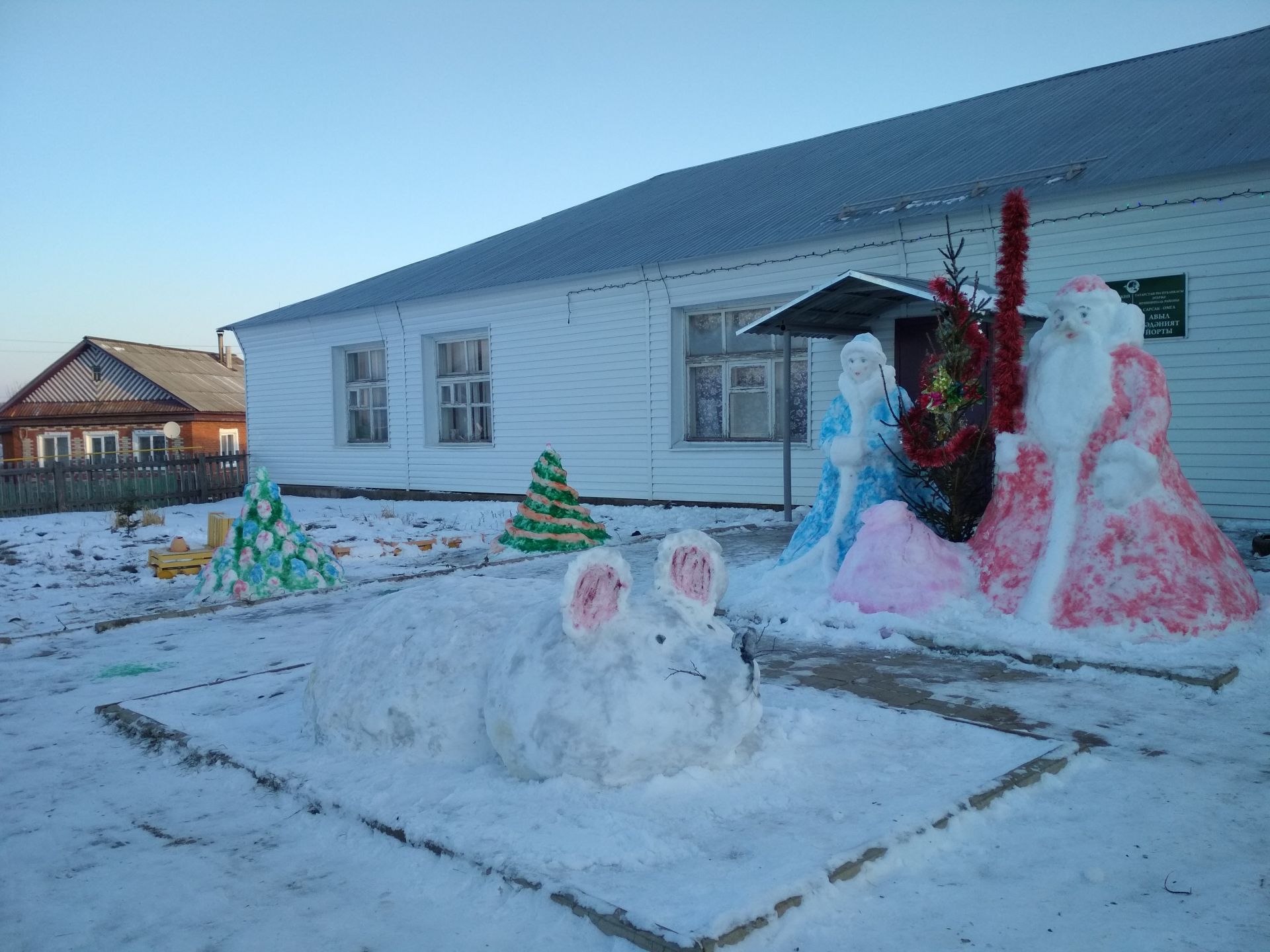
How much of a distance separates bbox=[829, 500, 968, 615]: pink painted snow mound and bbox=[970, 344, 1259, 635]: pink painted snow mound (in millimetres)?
471

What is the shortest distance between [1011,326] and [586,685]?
3.82 meters

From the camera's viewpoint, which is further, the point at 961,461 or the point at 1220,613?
the point at 961,461

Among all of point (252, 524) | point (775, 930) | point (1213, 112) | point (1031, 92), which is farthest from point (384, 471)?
point (775, 930)

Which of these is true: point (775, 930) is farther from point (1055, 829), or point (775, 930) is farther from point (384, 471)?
point (384, 471)

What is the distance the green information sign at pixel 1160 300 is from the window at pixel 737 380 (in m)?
4.00

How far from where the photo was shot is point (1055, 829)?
296 centimetres

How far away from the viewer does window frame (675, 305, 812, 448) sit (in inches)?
495

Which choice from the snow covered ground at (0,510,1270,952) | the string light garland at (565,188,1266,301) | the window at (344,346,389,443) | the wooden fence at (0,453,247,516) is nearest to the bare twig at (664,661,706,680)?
the snow covered ground at (0,510,1270,952)

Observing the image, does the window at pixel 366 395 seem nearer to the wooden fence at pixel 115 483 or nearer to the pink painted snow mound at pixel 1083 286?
the wooden fence at pixel 115 483

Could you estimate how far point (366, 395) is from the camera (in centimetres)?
1809

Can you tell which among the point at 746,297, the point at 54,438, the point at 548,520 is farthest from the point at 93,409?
the point at 548,520

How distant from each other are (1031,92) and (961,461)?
9.96 meters

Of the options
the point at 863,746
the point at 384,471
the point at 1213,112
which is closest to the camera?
the point at 863,746

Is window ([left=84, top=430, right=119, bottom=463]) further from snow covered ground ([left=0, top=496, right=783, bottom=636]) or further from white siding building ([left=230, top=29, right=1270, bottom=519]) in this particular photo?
snow covered ground ([left=0, top=496, right=783, bottom=636])
